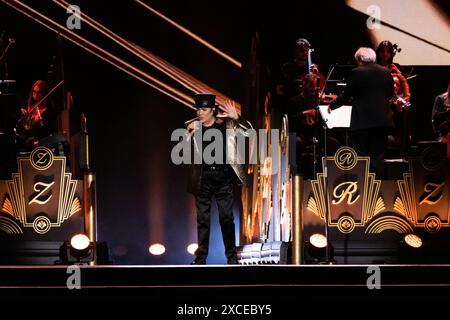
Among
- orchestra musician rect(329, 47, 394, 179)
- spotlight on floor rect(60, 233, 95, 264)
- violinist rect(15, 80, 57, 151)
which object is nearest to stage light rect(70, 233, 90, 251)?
spotlight on floor rect(60, 233, 95, 264)

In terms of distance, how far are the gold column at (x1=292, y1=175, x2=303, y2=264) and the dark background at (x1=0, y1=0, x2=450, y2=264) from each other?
3.22m

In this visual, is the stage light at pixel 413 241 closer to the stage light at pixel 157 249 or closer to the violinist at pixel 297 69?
the violinist at pixel 297 69

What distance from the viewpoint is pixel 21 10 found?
41.5 ft

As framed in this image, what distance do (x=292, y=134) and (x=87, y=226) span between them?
2267 mm

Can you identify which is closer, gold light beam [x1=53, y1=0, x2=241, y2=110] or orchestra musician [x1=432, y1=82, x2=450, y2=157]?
orchestra musician [x1=432, y1=82, x2=450, y2=157]

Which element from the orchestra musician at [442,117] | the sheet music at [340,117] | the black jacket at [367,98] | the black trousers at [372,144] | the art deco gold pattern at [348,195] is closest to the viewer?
the art deco gold pattern at [348,195]

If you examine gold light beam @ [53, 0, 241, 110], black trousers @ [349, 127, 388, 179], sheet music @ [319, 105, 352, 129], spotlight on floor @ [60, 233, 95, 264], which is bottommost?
spotlight on floor @ [60, 233, 95, 264]

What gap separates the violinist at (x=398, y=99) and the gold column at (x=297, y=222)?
7.29 ft

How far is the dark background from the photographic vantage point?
12.7 meters

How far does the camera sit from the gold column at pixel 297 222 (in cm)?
950

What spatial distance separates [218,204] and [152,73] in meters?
3.41

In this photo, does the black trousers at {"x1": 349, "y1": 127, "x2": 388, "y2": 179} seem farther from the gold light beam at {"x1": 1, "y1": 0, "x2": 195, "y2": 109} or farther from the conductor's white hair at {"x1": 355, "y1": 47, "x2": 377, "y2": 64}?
the gold light beam at {"x1": 1, "y1": 0, "x2": 195, "y2": 109}
